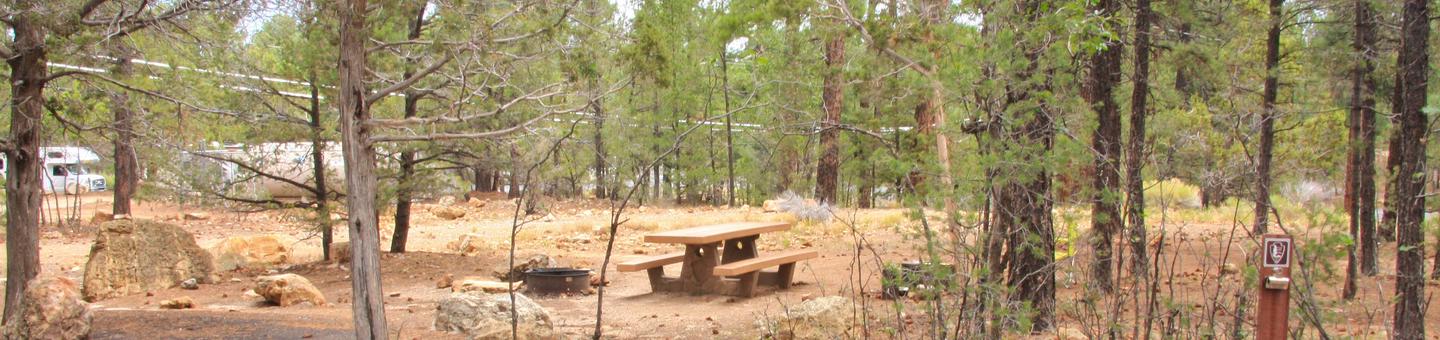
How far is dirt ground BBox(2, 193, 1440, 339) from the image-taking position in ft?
22.5

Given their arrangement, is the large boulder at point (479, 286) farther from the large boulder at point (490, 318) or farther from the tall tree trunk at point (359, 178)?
the tall tree trunk at point (359, 178)

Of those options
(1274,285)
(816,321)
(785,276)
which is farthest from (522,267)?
(1274,285)

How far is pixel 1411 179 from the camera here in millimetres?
5922

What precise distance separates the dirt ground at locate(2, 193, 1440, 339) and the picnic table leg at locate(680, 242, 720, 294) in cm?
17

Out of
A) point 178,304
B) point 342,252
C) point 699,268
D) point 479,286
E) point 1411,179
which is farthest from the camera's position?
point 342,252

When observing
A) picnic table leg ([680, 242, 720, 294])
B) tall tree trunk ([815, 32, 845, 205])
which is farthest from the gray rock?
tall tree trunk ([815, 32, 845, 205])

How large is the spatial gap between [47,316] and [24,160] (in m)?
2.73

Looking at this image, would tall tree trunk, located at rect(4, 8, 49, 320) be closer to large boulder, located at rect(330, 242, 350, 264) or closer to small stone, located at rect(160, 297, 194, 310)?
small stone, located at rect(160, 297, 194, 310)

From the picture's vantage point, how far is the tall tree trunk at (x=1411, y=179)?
568 cm

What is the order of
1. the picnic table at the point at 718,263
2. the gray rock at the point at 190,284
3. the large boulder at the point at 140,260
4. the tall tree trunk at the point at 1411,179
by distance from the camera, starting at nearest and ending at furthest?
the tall tree trunk at the point at 1411,179, the picnic table at the point at 718,263, the large boulder at the point at 140,260, the gray rock at the point at 190,284

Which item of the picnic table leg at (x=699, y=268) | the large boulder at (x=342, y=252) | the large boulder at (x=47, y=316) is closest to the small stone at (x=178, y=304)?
the large boulder at (x=47, y=316)

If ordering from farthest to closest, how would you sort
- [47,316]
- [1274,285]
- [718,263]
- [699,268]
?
[699,268]
[718,263]
[47,316]
[1274,285]

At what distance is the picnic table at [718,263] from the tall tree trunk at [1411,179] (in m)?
5.05

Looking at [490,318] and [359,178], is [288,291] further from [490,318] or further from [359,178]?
[359,178]
